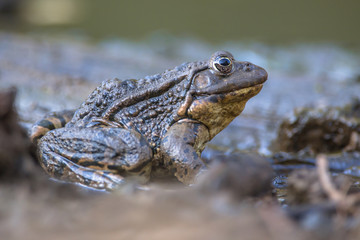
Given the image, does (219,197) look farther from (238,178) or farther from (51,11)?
(51,11)

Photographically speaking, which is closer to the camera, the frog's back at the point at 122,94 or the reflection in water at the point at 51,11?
the frog's back at the point at 122,94

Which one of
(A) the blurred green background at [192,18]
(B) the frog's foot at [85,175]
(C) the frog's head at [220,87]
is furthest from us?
(A) the blurred green background at [192,18]

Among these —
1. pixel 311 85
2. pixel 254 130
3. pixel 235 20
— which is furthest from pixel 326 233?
pixel 235 20

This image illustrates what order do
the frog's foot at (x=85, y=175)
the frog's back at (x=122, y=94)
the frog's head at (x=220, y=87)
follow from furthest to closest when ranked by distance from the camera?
the frog's head at (x=220, y=87) → the frog's back at (x=122, y=94) → the frog's foot at (x=85, y=175)

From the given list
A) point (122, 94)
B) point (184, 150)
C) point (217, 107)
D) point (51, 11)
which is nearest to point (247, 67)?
point (217, 107)

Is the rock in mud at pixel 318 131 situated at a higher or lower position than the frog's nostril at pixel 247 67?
higher

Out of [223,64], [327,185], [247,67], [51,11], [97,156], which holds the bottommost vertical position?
[97,156]

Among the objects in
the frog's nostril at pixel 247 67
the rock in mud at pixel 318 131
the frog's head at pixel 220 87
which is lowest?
the frog's head at pixel 220 87

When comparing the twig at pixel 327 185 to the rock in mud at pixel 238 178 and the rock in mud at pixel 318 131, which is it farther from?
the rock in mud at pixel 318 131

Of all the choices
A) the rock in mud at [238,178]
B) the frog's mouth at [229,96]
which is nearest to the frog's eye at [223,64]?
the frog's mouth at [229,96]
